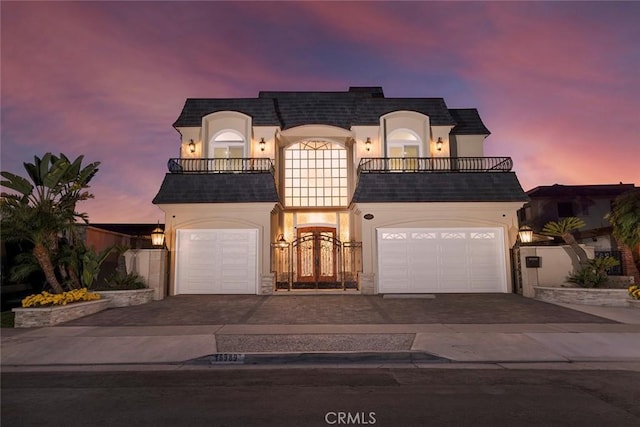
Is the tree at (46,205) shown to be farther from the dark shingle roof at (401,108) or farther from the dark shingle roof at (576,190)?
the dark shingle roof at (576,190)

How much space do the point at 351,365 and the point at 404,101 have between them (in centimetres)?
1524

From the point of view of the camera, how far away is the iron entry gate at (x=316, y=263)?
650 inches

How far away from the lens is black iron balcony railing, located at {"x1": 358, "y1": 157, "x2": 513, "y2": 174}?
56.0 feet

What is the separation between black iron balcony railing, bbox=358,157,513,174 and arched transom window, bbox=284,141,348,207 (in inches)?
87.1

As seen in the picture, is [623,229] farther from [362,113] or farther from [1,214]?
[1,214]

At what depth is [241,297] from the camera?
1469 cm

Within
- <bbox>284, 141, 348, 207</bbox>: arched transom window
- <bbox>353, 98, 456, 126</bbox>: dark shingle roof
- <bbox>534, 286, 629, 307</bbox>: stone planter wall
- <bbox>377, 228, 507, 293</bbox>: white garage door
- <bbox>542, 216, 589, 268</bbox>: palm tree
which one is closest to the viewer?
<bbox>534, 286, 629, 307</bbox>: stone planter wall

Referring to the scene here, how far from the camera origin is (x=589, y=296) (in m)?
12.6

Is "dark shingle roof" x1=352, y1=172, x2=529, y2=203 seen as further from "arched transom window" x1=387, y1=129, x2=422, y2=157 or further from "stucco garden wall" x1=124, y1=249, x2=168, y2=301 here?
"stucco garden wall" x1=124, y1=249, x2=168, y2=301

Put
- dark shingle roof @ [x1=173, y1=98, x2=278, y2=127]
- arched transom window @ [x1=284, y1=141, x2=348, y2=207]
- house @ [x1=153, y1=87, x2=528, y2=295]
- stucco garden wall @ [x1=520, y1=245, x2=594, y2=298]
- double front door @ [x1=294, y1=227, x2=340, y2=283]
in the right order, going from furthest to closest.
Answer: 1. arched transom window @ [x1=284, y1=141, x2=348, y2=207]
2. dark shingle roof @ [x1=173, y1=98, x2=278, y2=127]
3. double front door @ [x1=294, y1=227, x2=340, y2=283]
4. house @ [x1=153, y1=87, x2=528, y2=295]
5. stucco garden wall @ [x1=520, y1=245, x2=594, y2=298]

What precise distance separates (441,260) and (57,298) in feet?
42.3

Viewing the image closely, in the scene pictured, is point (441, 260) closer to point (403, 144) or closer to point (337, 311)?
point (337, 311)

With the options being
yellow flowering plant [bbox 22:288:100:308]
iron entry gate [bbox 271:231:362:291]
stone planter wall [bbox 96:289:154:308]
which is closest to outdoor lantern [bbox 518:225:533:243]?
iron entry gate [bbox 271:231:362:291]

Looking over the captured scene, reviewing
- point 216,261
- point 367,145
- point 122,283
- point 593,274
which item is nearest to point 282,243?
point 216,261
